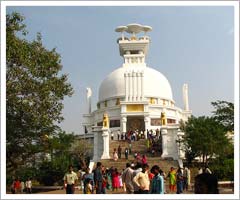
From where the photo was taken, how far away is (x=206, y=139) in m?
23.3

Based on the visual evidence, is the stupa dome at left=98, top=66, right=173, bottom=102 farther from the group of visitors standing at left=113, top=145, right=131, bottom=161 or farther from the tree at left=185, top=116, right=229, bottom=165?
the tree at left=185, top=116, right=229, bottom=165

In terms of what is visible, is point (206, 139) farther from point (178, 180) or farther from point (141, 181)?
point (141, 181)

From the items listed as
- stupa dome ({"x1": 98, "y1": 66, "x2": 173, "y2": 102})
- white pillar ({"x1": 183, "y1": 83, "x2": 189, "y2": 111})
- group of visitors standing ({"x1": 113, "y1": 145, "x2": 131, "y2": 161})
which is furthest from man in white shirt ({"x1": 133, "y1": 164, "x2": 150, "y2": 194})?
white pillar ({"x1": 183, "y1": 83, "x2": 189, "y2": 111})

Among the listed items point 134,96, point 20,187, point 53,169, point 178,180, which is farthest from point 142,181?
point 134,96

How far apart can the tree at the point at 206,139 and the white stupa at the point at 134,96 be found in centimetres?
836

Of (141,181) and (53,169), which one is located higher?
(141,181)

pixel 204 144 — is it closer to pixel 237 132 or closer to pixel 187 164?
pixel 187 164

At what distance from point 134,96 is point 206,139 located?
14.6 meters

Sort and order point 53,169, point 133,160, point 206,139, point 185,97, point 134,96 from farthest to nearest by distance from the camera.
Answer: point 185,97 → point 134,96 → point 133,160 → point 206,139 → point 53,169

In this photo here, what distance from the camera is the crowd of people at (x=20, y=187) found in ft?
61.9

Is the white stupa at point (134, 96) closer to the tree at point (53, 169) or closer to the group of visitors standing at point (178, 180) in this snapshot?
the tree at point (53, 169)

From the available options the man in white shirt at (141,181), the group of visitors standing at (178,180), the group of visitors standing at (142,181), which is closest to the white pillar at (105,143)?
the group of visitors standing at (178,180)

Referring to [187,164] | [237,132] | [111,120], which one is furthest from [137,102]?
[237,132]

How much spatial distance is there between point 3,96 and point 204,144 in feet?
42.0
